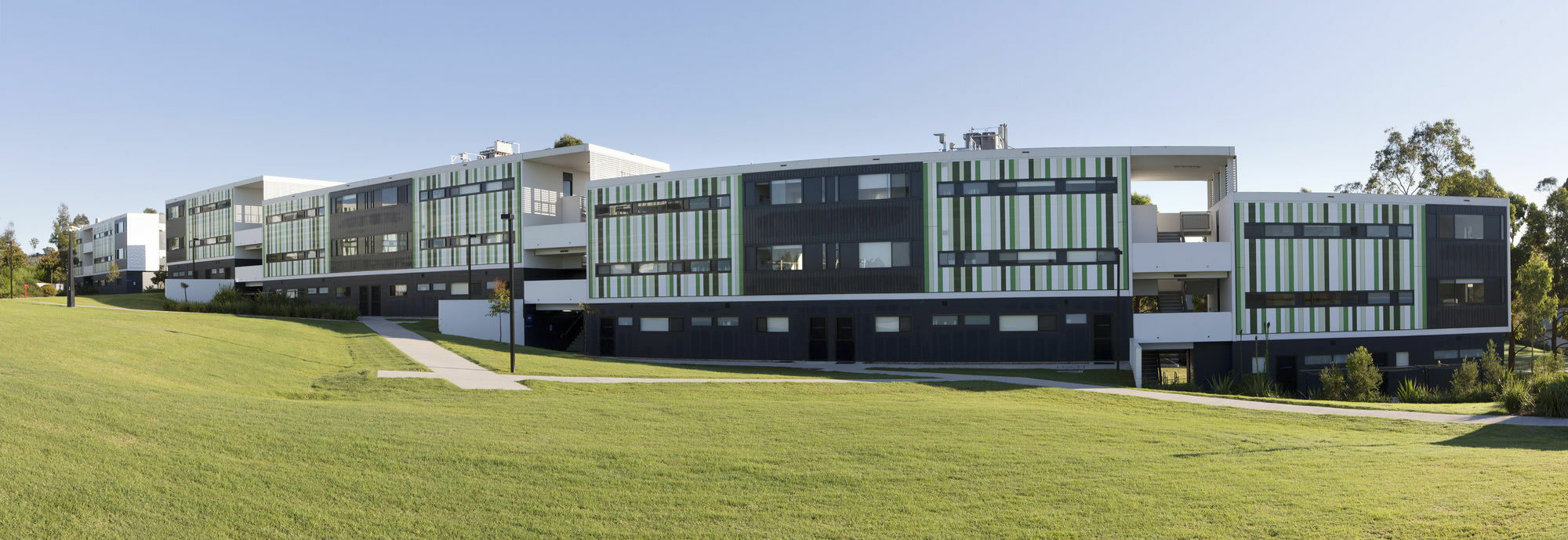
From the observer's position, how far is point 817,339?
116ft

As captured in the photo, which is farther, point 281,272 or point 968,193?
point 281,272

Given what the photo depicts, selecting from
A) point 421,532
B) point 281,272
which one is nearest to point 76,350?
point 421,532

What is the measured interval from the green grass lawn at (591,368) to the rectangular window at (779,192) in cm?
755

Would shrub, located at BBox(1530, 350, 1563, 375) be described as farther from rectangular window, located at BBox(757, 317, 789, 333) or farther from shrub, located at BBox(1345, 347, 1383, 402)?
rectangular window, located at BBox(757, 317, 789, 333)

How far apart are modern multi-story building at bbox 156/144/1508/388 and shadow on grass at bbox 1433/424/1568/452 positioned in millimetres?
11918

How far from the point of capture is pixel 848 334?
3488 centimetres

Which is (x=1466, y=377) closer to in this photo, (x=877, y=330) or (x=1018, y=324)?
(x=1018, y=324)

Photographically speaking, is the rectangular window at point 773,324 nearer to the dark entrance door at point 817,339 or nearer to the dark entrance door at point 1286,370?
the dark entrance door at point 817,339

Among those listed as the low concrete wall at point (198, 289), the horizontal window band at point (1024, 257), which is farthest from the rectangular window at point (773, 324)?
the low concrete wall at point (198, 289)

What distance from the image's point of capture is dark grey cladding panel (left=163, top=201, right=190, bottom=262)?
232 feet

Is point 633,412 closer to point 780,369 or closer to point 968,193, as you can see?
point 780,369

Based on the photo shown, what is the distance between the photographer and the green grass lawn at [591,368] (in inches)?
1000

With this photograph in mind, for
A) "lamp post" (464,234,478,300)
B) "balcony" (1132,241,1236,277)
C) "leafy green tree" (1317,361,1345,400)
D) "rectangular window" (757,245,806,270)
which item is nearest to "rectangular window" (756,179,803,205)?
"rectangular window" (757,245,806,270)

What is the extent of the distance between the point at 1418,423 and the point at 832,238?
21303 mm
